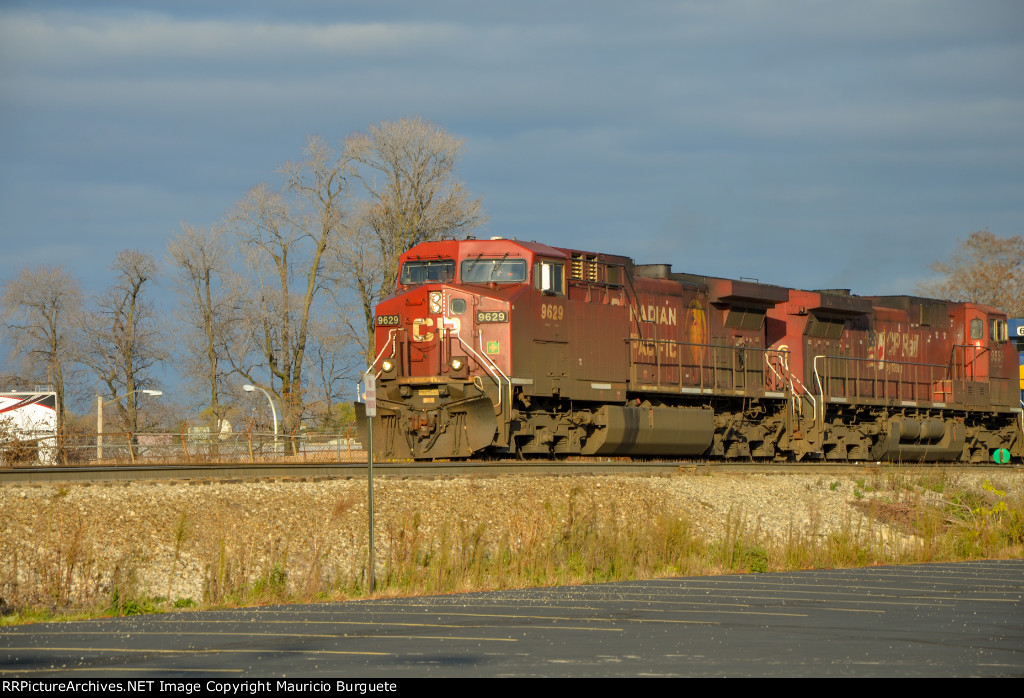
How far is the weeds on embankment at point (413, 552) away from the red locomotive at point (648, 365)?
3.50 metres

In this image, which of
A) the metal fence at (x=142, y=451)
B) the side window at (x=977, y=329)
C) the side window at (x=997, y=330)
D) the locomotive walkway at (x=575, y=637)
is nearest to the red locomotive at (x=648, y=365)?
the side window at (x=977, y=329)

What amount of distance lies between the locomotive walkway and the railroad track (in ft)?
17.3

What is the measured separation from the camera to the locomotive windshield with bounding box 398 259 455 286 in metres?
20.7

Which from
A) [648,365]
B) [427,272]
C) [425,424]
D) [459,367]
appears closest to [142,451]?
[427,272]

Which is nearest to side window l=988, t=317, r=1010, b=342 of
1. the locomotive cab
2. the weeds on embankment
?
the weeds on embankment

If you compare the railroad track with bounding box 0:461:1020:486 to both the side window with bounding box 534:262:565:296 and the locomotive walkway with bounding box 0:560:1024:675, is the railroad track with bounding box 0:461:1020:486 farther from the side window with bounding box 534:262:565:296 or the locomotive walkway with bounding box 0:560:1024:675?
the locomotive walkway with bounding box 0:560:1024:675

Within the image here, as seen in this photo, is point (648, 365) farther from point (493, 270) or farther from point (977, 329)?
point (977, 329)

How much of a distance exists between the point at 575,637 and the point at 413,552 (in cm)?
516

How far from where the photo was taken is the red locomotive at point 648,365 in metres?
20.0

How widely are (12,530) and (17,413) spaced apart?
1976 cm

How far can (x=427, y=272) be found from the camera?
20984 millimetres
